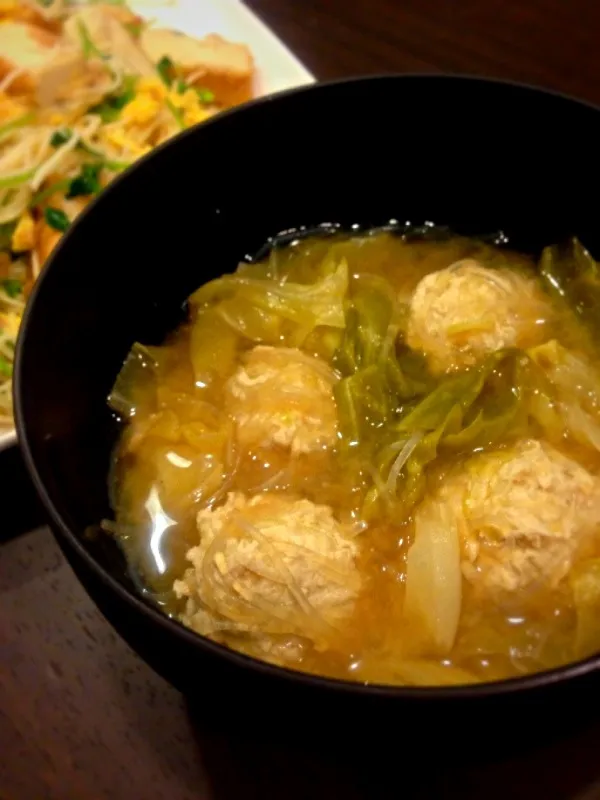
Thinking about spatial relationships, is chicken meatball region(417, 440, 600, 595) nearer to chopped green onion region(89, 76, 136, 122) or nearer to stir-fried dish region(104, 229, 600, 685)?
stir-fried dish region(104, 229, 600, 685)

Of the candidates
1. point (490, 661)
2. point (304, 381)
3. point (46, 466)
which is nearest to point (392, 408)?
point (304, 381)

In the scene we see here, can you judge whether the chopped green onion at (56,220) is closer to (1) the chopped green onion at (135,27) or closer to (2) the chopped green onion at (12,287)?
(2) the chopped green onion at (12,287)

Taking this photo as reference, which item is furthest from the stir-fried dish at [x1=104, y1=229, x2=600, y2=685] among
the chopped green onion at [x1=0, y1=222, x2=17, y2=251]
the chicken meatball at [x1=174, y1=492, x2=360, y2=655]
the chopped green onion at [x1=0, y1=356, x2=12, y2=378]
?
the chopped green onion at [x1=0, y1=222, x2=17, y2=251]

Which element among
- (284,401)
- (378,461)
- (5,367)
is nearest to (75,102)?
(5,367)

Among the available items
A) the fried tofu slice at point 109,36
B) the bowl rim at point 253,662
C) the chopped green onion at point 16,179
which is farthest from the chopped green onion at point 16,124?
the bowl rim at point 253,662

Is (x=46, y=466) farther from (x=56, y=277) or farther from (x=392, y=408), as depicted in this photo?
(x=392, y=408)
